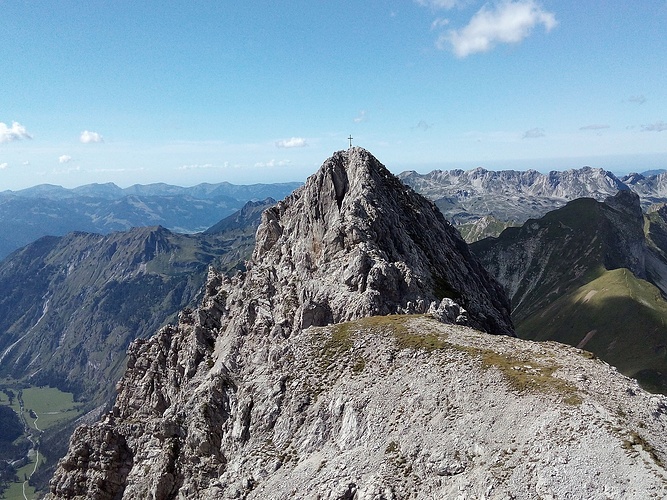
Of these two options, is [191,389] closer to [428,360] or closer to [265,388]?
[265,388]

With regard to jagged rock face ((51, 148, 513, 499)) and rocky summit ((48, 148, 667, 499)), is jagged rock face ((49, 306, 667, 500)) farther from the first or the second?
jagged rock face ((51, 148, 513, 499))

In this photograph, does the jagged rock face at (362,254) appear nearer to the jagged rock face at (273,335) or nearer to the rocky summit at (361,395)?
the jagged rock face at (273,335)

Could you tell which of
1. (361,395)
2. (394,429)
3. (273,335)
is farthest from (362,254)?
(394,429)

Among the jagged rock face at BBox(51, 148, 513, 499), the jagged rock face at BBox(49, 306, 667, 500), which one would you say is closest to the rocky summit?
the jagged rock face at BBox(49, 306, 667, 500)

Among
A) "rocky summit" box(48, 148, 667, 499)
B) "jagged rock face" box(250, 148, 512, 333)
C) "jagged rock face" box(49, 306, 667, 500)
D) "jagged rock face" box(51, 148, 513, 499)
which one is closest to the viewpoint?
"jagged rock face" box(49, 306, 667, 500)

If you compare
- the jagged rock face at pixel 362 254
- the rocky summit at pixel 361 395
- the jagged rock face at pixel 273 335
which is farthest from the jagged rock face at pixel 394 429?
the jagged rock face at pixel 362 254

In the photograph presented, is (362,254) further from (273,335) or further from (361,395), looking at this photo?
(361,395)
